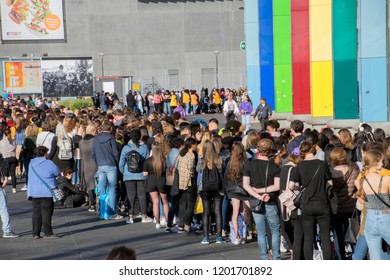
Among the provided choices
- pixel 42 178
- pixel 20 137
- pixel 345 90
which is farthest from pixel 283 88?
pixel 42 178

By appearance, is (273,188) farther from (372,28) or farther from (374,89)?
(374,89)

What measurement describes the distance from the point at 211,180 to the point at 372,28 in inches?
407

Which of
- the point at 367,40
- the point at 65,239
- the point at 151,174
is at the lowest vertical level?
the point at 65,239

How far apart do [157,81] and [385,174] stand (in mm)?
63486

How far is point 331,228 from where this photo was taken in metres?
12.8

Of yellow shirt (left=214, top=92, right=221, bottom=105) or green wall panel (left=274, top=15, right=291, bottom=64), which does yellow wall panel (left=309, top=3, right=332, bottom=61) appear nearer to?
green wall panel (left=274, top=15, right=291, bottom=64)

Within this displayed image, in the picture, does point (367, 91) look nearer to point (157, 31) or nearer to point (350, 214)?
point (350, 214)

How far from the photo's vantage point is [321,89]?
32031 millimetres

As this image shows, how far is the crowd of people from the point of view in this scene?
38.5 feet

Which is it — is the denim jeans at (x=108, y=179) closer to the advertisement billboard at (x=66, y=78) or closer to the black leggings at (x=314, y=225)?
the black leggings at (x=314, y=225)

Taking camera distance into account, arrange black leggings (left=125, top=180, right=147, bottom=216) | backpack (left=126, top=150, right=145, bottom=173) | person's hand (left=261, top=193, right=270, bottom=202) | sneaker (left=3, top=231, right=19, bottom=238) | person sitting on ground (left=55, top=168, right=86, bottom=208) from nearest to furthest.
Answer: person's hand (left=261, top=193, right=270, bottom=202), sneaker (left=3, top=231, right=19, bottom=238), backpack (left=126, top=150, right=145, bottom=173), black leggings (left=125, top=180, right=147, bottom=216), person sitting on ground (left=55, top=168, right=86, bottom=208)

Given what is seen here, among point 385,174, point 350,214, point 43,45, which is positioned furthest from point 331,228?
point 43,45

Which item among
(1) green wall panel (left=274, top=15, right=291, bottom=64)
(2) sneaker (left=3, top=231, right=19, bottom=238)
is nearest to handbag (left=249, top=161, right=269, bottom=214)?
(2) sneaker (left=3, top=231, right=19, bottom=238)

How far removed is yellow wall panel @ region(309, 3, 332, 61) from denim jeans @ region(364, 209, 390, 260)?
71.7 ft
